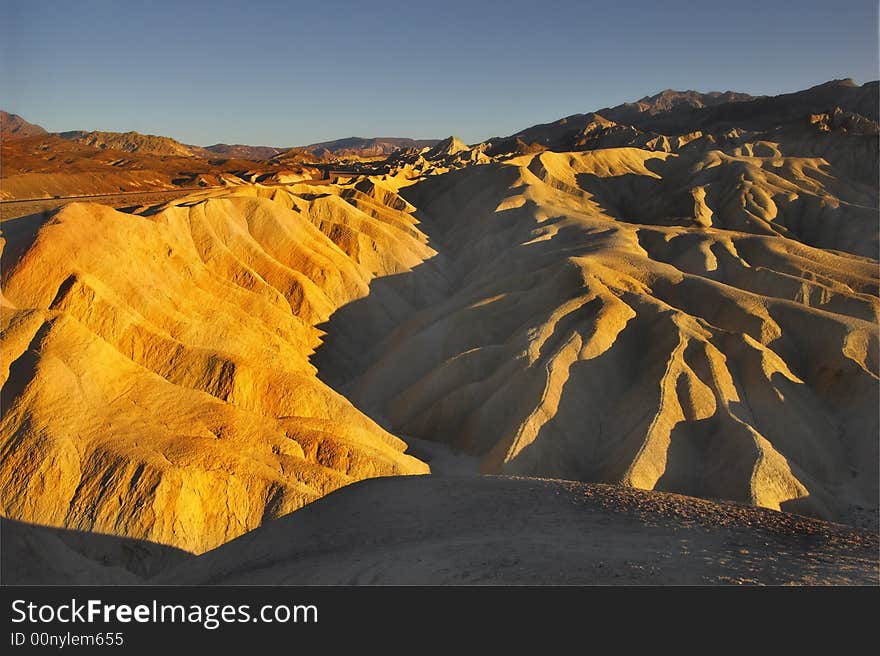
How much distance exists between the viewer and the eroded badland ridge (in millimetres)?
15914

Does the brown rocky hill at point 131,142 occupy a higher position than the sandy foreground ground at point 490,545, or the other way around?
the brown rocky hill at point 131,142

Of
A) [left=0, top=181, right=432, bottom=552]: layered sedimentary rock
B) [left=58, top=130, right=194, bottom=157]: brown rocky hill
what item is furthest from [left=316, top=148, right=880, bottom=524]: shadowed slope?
[left=58, top=130, right=194, bottom=157]: brown rocky hill

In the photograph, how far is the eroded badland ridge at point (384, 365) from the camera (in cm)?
1591

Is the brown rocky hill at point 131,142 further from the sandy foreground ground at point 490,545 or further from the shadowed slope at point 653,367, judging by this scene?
the sandy foreground ground at point 490,545

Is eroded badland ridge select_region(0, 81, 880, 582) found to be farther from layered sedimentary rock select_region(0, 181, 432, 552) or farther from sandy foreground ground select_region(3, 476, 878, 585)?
sandy foreground ground select_region(3, 476, 878, 585)

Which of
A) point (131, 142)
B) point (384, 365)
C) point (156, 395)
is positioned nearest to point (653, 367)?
point (384, 365)

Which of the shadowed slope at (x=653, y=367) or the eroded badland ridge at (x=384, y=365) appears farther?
the shadowed slope at (x=653, y=367)

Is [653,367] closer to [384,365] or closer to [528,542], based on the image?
[384,365]

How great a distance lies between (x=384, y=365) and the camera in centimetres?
3309

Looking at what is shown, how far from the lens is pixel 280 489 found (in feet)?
54.0

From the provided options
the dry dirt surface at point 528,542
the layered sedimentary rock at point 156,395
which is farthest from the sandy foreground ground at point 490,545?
the layered sedimentary rock at point 156,395

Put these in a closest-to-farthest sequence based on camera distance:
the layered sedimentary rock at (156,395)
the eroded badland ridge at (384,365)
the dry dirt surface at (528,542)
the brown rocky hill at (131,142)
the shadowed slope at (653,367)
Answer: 1. the dry dirt surface at (528,542)
2. the layered sedimentary rock at (156,395)
3. the eroded badland ridge at (384,365)
4. the shadowed slope at (653,367)
5. the brown rocky hill at (131,142)

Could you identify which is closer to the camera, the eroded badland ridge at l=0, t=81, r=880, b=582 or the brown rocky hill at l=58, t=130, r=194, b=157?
the eroded badland ridge at l=0, t=81, r=880, b=582

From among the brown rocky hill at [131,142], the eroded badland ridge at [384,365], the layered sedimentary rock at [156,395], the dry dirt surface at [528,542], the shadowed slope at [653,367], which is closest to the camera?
the dry dirt surface at [528,542]
